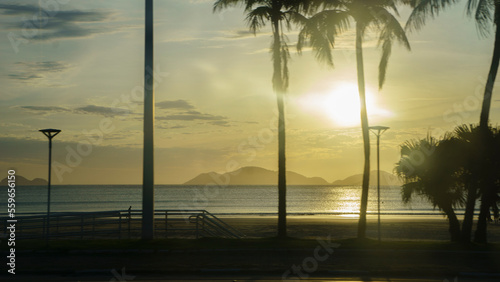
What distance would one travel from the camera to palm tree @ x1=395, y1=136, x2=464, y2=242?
2364 cm

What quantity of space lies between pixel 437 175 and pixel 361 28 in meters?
7.58

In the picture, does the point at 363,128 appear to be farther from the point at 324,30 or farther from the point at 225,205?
the point at 225,205

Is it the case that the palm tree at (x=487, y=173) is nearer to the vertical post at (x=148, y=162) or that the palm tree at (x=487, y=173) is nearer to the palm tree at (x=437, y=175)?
the palm tree at (x=437, y=175)

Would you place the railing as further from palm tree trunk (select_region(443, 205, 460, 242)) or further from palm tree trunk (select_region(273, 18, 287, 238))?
palm tree trunk (select_region(443, 205, 460, 242))

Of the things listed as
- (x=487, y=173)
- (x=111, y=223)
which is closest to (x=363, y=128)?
(x=487, y=173)

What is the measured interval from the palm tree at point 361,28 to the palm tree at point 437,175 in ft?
12.8

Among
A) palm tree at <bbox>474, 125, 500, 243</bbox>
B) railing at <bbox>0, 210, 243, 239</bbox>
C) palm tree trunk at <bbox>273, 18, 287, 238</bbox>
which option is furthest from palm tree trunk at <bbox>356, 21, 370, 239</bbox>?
railing at <bbox>0, 210, 243, 239</bbox>

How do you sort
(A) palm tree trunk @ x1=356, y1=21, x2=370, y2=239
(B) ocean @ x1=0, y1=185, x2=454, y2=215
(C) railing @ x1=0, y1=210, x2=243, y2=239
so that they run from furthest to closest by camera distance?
(B) ocean @ x1=0, y1=185, x2=454, y2=215 < (A) palm tree trunk @ x1=356, y1=21, x2=370, y2=239 < (C) railing @ x1=0, y1=210, x2=243, y2=239

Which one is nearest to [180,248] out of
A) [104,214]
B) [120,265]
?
[120,265]

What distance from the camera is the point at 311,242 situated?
19531mm

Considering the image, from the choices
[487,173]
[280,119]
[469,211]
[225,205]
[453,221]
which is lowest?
[225,205]

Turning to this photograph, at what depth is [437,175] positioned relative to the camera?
947 inches

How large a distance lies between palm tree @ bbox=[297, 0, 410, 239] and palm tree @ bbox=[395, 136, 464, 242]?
390cm

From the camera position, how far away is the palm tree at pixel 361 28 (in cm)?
2148
